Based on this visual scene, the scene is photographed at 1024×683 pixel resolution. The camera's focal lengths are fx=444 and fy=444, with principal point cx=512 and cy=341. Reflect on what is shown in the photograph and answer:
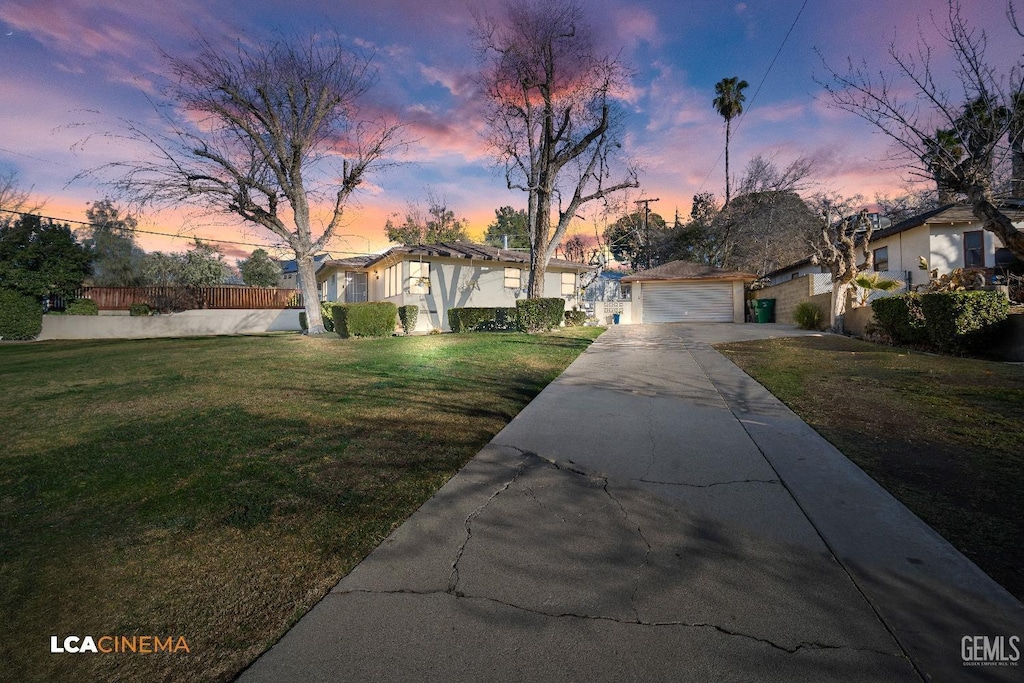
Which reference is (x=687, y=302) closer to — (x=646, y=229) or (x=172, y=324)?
(x=646, y=229)

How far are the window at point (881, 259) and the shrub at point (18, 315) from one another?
38.2 meters

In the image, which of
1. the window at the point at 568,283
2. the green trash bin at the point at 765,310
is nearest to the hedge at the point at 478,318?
the window at the point at 568,283

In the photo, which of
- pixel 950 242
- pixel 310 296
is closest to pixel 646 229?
pixel 950 242

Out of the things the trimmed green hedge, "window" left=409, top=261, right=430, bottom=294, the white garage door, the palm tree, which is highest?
the palm tree

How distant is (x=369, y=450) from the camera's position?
374 cm

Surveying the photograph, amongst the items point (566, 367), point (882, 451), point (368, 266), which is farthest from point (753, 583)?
point (368, 266)

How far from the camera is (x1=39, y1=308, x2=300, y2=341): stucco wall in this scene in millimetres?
21188

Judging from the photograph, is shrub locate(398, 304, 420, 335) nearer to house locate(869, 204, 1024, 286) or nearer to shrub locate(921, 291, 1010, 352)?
shrub locate(921, 291, 1010, 352)

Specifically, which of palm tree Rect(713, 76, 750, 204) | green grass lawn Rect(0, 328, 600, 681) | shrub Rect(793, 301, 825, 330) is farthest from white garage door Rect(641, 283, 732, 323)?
green grass lawn Rect(0, 328, 600, 681)

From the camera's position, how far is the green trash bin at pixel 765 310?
2314cm

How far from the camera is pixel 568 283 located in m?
25.3

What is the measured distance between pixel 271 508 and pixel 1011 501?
4370mm

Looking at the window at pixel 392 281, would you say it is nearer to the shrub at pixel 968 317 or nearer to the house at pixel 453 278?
the house at pixel 453 278

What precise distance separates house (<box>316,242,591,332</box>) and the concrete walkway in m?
17.8
